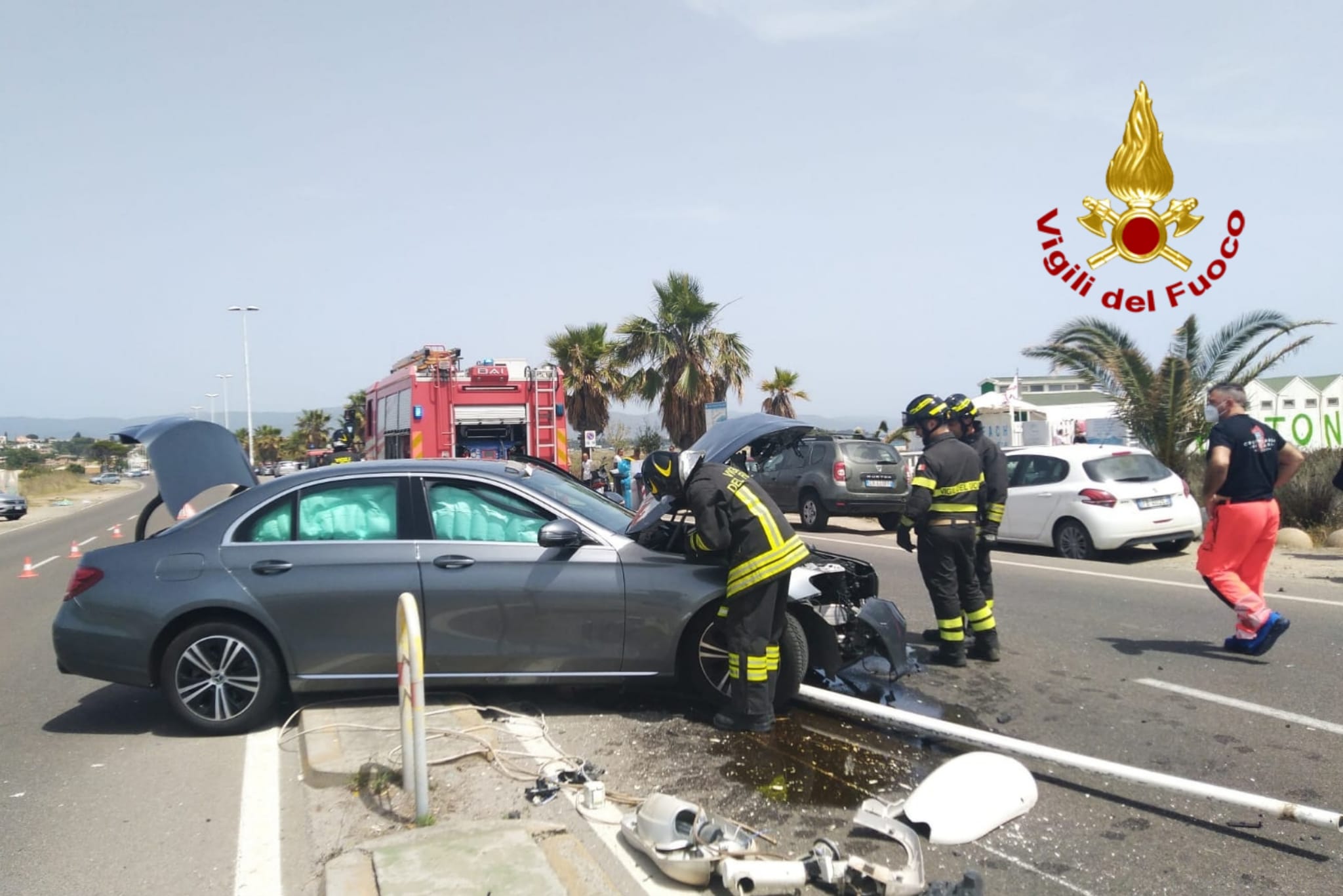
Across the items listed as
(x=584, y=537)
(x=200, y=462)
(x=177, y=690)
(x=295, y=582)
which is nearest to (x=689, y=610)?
(x=584, y=537)

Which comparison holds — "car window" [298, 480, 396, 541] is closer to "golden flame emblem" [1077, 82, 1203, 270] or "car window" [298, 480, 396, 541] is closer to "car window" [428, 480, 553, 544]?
"car window" [428, 480, 553, 544]

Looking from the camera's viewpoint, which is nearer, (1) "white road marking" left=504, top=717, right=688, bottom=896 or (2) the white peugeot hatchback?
(1) "white road marking" left=504, top=717, right=688, bottom=896

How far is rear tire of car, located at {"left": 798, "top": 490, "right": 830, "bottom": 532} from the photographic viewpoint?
17.1 meters

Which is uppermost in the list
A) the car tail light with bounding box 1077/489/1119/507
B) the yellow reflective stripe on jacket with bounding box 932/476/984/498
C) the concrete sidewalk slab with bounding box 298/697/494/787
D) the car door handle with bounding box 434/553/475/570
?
the yellow reflective stripe on jacket with bounding box 932/476/984/498

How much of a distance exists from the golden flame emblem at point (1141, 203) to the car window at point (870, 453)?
4.33 metres

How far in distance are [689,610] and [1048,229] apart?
1167 centimetres

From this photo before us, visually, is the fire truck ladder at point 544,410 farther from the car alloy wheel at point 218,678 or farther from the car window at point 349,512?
the car alloy wheel at point 218,678

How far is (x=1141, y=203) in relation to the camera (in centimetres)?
1479

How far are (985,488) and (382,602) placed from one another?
437 centimetres

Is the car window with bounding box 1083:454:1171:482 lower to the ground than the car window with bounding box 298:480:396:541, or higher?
lower

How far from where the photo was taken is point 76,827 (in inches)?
177

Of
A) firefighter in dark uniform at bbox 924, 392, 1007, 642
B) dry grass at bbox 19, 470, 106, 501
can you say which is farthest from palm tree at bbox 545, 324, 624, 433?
dry grass at bbox 19, 470, 106, 501

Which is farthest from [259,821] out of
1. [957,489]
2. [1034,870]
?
[957,489]

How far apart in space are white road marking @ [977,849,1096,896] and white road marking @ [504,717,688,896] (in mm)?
1249
